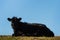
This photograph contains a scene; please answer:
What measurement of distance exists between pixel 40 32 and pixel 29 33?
2.69 feet

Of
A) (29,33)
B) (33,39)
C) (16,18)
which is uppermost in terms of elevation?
(16,18)

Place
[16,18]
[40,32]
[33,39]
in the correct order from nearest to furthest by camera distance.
Result: [33,39], [40,32], [16,18]

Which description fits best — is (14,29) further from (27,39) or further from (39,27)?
(27,39)

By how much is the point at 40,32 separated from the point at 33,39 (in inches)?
275

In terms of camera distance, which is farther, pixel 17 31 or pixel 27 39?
pixel 17 31

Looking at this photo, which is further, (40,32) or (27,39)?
(40,32)

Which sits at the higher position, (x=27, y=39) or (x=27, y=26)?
(x=27, y=26)

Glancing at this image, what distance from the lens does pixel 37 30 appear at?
17.3 metres

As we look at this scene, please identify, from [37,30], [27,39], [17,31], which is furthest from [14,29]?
[27,39]

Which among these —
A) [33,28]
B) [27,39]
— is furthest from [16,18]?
[27,39]

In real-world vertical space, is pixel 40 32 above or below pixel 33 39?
above

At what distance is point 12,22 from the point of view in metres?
17.8

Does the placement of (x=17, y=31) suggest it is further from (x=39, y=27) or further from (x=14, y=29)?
(x=39, y=27)

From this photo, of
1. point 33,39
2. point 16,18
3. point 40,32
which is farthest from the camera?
point 16,18
